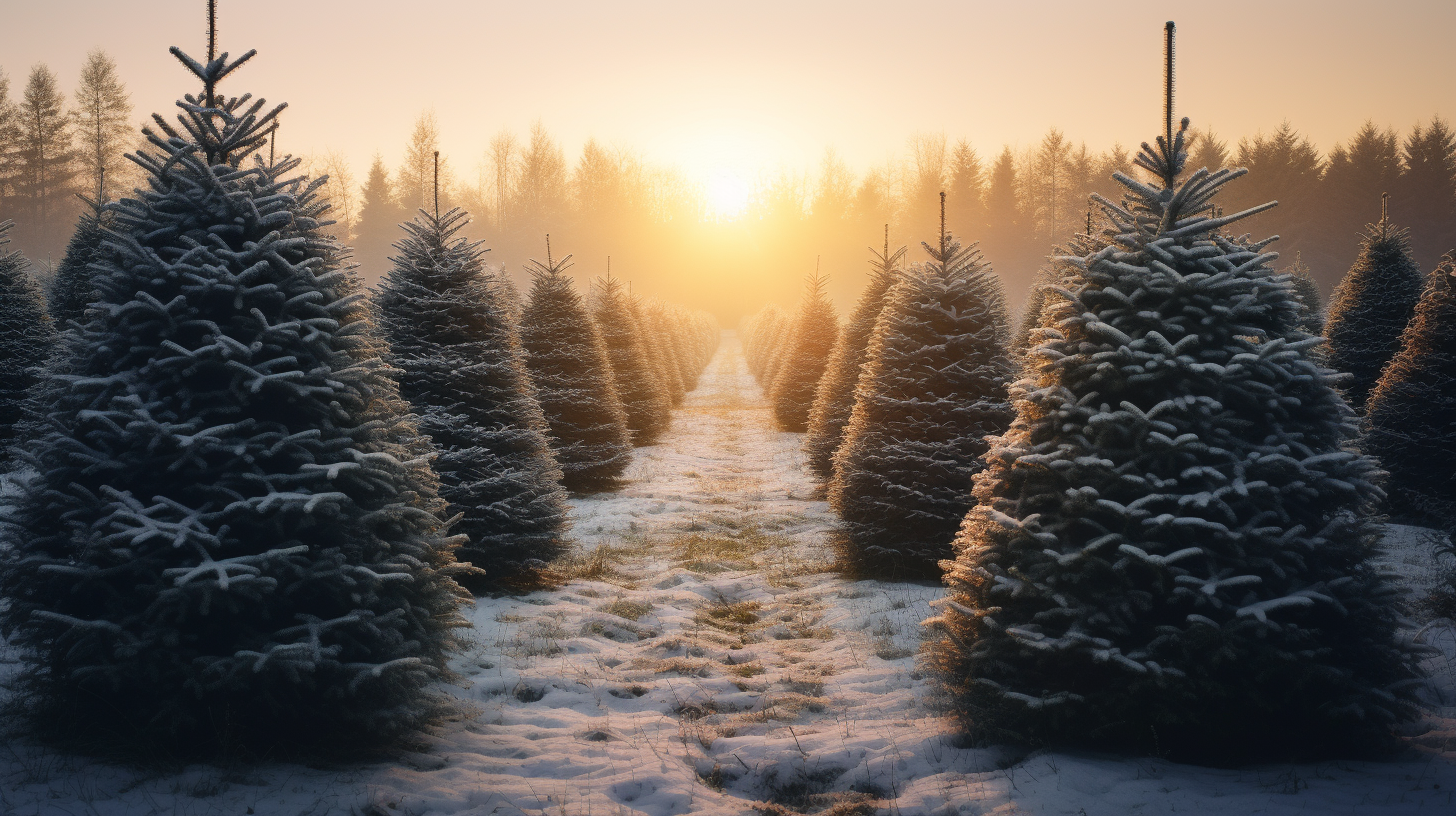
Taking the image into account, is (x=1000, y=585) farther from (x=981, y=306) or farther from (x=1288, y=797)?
(x=981, y=306)

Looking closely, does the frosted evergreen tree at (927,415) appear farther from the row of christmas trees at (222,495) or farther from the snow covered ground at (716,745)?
the row of christmas trees at (222,495)

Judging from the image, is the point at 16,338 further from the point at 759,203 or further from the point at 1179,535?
the point at 759,203

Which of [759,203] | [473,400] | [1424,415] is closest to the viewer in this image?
[473,400]

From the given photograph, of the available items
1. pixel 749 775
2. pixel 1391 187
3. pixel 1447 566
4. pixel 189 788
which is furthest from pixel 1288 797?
pixel 1391 187

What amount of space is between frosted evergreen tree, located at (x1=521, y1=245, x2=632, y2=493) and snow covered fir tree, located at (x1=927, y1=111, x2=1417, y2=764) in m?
9.43

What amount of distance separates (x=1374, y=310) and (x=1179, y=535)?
1525 cm

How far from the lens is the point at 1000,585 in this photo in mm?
4238

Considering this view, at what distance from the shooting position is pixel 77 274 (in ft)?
53.1

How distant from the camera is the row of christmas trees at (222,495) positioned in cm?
372

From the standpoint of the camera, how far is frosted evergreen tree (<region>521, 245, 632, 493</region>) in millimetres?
13086

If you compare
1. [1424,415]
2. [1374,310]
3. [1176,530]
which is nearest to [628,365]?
[1424,415]

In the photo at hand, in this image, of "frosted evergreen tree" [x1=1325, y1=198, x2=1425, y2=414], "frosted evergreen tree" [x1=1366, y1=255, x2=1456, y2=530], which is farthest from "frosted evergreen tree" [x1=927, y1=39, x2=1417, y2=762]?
"frosted evergreen tree" [x1=1325, y1=198, x2=1425, y2=414]

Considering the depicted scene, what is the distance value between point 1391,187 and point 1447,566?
206ft

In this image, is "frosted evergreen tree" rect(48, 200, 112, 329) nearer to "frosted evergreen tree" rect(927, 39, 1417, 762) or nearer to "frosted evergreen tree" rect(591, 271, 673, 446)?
"frosted evergreen tree" rect(591, 271, 673, 446)
